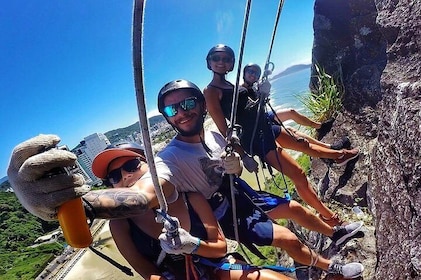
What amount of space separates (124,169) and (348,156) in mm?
3089

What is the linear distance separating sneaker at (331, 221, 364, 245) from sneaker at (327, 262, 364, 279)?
373 mm

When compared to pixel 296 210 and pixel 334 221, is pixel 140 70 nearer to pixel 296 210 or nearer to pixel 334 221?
pixel 296 210

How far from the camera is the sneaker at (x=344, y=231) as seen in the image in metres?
3.27

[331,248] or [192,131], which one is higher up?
[192,131]

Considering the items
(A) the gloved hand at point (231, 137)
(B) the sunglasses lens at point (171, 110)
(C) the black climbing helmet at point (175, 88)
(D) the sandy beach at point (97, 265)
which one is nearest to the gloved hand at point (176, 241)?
(A) the gloved hand at point (231, 137)

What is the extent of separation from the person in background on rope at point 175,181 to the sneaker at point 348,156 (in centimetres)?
173

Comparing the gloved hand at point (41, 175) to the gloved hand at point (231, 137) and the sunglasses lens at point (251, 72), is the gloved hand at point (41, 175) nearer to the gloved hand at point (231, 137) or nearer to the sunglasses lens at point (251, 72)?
the gloved hand at point (231, 137)

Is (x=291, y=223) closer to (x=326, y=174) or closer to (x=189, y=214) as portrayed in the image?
(x=326, y=174)

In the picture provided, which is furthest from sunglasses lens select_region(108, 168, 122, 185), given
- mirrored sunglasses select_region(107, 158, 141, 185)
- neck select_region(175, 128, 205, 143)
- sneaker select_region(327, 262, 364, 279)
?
sneaker select_region(327, 262, 364, 279)

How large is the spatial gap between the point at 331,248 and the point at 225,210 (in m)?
1.50

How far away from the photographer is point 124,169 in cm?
260

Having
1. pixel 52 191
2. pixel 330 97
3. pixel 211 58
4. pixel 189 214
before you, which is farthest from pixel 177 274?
pixel 330 97

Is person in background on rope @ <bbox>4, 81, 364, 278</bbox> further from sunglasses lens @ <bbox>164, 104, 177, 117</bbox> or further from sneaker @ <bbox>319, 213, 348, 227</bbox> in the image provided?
sneaker @ <bbox>319, 213, 348, 227</bbox>

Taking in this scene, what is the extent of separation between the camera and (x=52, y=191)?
1248 mm
